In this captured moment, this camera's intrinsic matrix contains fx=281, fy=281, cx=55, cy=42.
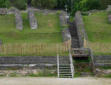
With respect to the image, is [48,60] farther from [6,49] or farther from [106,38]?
[106,38]

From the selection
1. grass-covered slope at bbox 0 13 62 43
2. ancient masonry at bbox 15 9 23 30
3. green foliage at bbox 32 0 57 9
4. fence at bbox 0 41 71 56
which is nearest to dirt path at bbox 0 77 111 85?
fence at bbox 0 41 71 56

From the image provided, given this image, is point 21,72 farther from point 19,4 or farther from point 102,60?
point 19,4

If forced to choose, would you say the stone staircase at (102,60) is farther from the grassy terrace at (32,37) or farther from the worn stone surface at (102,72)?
the grassy terrace at (32,37)

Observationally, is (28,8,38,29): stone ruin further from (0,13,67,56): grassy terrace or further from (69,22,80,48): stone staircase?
(69,22,80,48): stone staircase

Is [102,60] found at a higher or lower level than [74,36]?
lower

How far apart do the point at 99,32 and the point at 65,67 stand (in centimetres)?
995

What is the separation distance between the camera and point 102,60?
28812 mm

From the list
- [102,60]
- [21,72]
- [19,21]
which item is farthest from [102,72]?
[19,21]

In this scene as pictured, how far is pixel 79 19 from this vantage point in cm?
3938

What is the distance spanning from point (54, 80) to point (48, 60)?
3927mm

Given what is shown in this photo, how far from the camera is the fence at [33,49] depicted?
97.2 feet

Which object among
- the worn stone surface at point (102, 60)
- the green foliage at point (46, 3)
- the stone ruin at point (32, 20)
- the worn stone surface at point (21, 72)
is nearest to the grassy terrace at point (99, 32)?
the worn stone surface at point (102, 60)

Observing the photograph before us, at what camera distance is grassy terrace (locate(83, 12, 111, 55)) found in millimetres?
31000

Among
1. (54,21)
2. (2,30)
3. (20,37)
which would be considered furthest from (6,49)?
(54,21)
